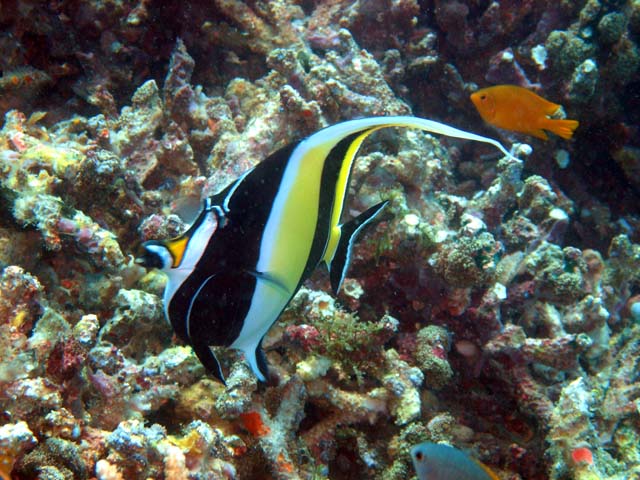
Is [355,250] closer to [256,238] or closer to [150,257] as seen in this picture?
[256,238]

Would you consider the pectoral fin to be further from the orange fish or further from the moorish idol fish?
the orange fish

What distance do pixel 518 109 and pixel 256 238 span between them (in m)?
3.78

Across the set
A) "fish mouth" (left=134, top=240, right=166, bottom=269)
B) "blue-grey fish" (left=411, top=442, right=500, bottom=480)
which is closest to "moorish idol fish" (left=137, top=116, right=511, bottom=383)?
"fish mouth" (left=134, top=240, right=166, bottom=269)

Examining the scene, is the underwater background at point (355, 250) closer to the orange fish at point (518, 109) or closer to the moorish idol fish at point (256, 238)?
the moorish idol fish at point (256, 238)

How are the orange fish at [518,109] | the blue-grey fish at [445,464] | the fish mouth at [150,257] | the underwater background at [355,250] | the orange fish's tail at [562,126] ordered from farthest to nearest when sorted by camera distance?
the orange fish's tail at [562,126]
the orange fish at [518,109]
the underwater background at [355,250]
the blue-grey fish at [445,464]
the fish mouth at [150,257]

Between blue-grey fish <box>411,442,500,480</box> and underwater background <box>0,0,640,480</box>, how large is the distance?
555 millimetres

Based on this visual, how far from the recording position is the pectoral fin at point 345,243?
4.28 ft

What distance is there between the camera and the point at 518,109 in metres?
4.15

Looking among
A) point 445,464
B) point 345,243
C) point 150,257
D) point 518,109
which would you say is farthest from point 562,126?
point 150,257

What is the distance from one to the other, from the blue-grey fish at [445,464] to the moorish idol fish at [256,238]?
1.40 meters

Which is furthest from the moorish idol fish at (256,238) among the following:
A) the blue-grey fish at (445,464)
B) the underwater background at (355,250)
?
the blue-grey fish at (445,464)

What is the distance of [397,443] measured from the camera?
2.76 metres

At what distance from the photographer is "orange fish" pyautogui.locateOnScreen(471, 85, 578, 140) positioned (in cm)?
410

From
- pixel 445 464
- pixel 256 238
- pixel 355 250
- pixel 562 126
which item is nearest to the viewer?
pixel 256 238
